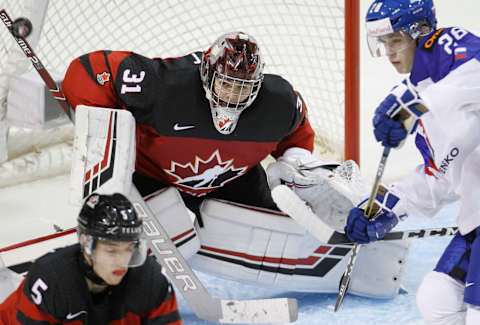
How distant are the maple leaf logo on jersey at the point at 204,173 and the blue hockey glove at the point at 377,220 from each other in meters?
0.45

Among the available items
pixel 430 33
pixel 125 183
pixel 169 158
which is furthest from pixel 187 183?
pixel 430 33

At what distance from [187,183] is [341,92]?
1.01 meters

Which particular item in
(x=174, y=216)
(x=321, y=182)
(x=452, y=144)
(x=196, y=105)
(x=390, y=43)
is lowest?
(x=174, y=216)

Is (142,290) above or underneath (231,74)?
underneath

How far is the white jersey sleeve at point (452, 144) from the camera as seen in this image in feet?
6.87

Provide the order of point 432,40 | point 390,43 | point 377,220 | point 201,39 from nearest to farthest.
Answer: point 432,40 < point 390,43 < point 377,220 < point 201,39

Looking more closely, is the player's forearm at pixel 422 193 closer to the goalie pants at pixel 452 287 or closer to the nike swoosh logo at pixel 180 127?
the goalie pants at pixel 452 287

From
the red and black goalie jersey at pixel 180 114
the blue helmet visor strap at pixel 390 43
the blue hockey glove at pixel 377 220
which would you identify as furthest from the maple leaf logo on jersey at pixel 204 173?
the blue helmet visor strap at pixel 390 43

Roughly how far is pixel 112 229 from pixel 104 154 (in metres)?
0.69

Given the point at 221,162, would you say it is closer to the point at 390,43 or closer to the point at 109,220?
the point at 390,43

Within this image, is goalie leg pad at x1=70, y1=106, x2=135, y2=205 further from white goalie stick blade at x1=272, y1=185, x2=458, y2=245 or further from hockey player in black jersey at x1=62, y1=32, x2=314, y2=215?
white goalie stick blade at x1=272, y1=185, x2=458, y2=245

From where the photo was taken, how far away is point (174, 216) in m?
2.87

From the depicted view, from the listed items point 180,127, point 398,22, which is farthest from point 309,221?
point 398,22

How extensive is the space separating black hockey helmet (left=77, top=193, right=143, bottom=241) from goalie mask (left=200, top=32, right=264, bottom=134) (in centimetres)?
71
